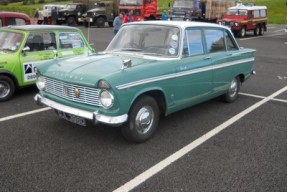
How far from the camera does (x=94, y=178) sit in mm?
3828

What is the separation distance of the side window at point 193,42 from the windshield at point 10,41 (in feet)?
11.9

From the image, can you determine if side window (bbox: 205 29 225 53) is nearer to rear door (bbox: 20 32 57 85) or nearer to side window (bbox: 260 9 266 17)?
rear door (bbox: 20 32 57 85)

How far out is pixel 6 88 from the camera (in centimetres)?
678

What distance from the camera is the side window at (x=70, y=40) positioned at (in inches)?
301

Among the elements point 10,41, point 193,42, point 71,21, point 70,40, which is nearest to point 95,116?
point 193,42

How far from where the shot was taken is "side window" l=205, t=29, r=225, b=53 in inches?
237

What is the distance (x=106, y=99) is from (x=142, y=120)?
2.39ft

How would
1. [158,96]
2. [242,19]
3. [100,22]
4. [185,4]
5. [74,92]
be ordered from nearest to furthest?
[74,92] → [158,96] → [242,19] → [185,4] → [100,22]

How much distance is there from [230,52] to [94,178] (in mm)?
4078

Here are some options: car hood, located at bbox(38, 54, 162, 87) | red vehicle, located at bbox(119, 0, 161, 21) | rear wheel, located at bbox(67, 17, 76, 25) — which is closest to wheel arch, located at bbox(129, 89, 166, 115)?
car hood, located at bbox(38, 54, 162, 87)

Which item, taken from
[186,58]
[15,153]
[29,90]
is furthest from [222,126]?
[29,90]

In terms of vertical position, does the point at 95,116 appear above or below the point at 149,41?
below

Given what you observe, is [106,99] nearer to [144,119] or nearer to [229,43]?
[144,119]

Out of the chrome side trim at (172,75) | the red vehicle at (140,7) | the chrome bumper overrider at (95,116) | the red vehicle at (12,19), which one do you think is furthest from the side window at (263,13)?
the chrome bumper overrider at (95,116)
